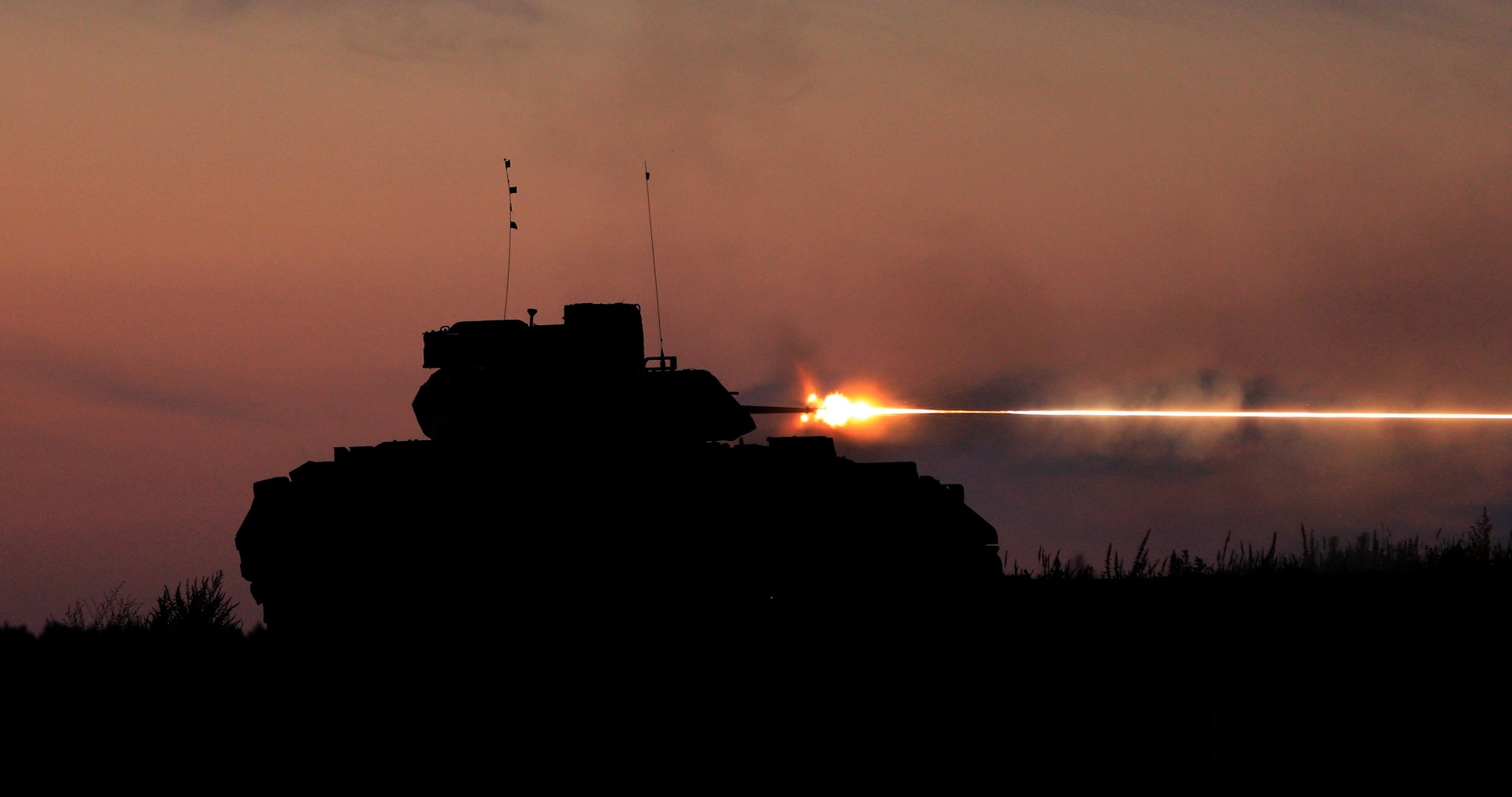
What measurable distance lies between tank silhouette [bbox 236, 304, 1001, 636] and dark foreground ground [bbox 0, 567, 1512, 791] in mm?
160

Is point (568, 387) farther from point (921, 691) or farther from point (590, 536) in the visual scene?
point (921, 691)

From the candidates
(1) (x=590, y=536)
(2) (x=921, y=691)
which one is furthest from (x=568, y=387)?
(2) (x=921, y=691)

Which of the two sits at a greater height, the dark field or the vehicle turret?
the vehicle turret

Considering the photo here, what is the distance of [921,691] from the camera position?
1232cm

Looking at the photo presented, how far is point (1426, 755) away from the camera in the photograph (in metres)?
10.6

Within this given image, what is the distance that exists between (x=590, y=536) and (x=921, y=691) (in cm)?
274

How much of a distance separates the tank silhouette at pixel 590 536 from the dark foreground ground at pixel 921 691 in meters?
0.16

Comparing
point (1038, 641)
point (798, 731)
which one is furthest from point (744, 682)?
point (1038, 641)

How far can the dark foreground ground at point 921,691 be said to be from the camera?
1069 centimetres

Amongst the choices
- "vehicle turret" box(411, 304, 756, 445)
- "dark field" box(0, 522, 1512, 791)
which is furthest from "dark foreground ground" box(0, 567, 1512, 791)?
"vehicle turret" box(411, 304, 756, 445)

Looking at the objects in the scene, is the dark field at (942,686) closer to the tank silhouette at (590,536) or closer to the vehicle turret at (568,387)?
the tank silhouette at (590,536)

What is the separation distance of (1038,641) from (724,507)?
2566 millimetres

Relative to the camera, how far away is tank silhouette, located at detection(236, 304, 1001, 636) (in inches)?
493

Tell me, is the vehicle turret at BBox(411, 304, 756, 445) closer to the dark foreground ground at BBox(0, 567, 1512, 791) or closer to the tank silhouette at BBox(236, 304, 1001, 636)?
the tank silhouette at BBox(236, 304, 1001, 636)
